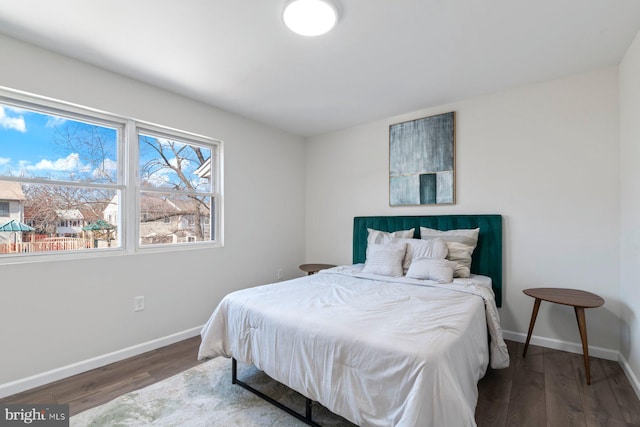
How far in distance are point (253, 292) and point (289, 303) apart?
39 centimetres

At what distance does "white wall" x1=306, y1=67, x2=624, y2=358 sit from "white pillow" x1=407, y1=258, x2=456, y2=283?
0.77 meters

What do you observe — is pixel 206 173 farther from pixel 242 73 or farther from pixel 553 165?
pixel 553 165

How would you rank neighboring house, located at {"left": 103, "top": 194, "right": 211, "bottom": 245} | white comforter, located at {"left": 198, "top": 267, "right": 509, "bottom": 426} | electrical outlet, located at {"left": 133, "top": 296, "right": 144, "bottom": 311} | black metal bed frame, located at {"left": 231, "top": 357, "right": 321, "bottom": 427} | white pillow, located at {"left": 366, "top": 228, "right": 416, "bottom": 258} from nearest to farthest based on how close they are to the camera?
white comforter, located at {"left": 198, "top": 267, "right": 509, "bottom": 426} → black metal bed frame, located at {"left": 231, "top": 357, "right": 321, "bottom": 427} → electrical outlet, located at {"left": 133, "top": 296, "right": 144, "bottom": 311} → neighboring house, located at {"left": 103, "top": 194, "right": 211, "bottom": 245} → white pillow, located at {"left": 366, "top": 228, "right": 416, "bottom": 258}

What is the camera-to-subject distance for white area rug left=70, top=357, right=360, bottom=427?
167cm

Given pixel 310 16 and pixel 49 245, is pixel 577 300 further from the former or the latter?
pixel 49 245

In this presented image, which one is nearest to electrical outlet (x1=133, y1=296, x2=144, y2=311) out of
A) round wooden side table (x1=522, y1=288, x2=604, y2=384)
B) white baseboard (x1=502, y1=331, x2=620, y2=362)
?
round wooden side table (x1=522, y1=288, x2=604, y2=384)

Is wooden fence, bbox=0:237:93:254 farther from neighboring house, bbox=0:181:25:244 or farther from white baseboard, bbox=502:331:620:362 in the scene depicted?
white baseboard, bbox=502:331:620:362

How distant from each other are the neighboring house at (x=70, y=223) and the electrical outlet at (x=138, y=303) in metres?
0.72

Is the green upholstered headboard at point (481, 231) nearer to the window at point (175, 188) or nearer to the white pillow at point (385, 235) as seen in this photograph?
the white pillow at point (385, 235)

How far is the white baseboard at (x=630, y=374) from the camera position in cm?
193

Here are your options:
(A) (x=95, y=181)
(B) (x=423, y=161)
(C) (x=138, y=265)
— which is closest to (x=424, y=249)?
(B) (x=423, y=161)

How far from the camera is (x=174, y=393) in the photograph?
6.44 feet

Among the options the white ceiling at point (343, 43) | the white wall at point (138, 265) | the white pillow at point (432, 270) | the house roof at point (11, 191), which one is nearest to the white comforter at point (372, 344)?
the white pillow at point (432, 270)

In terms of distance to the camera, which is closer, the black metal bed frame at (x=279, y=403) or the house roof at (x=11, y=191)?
the black metal bed frame at (x=279, y=403)
